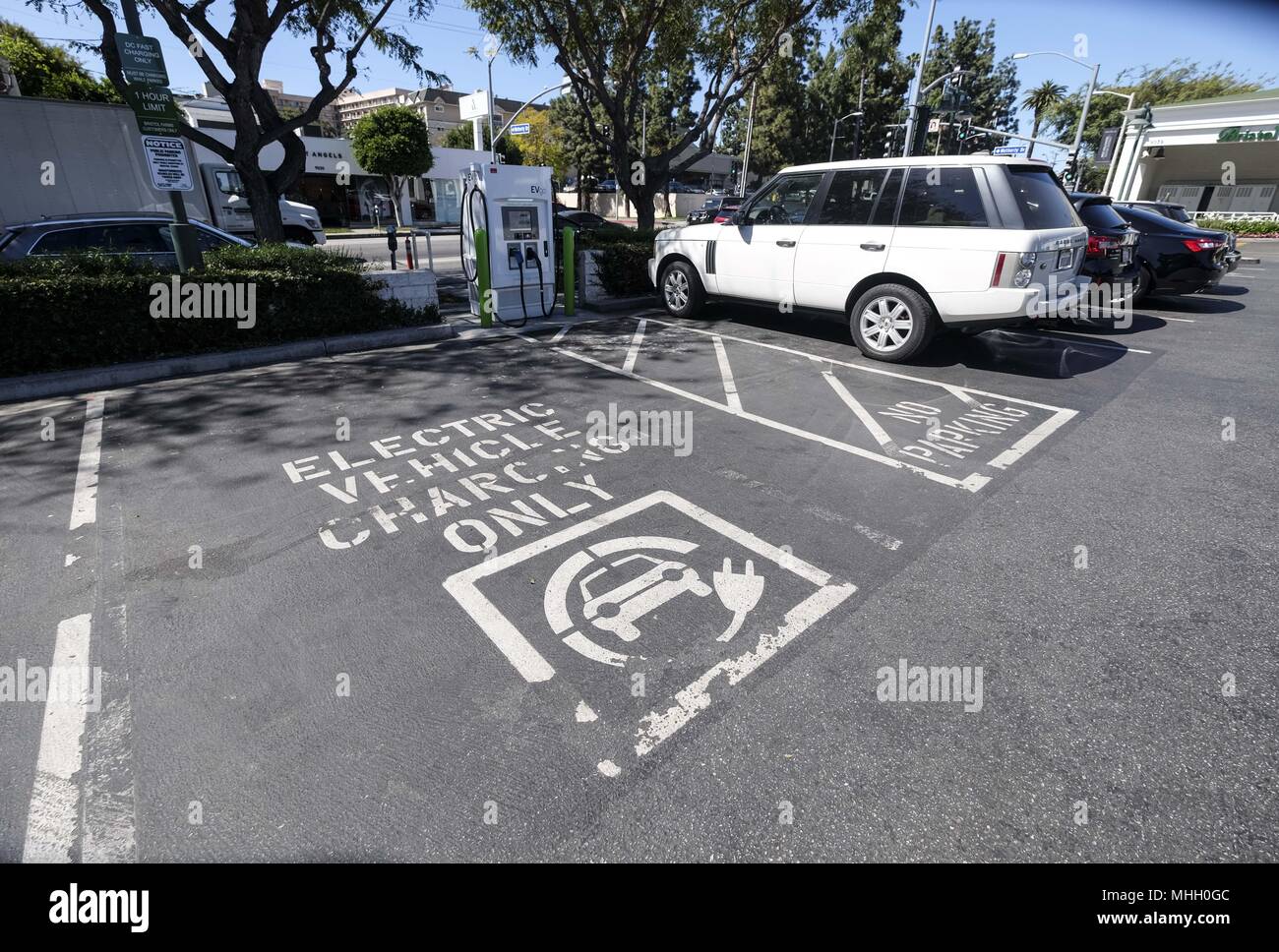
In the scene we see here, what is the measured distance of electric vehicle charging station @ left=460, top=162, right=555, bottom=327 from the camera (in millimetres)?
8594

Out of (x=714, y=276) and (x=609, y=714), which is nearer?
(x=609, y=714)

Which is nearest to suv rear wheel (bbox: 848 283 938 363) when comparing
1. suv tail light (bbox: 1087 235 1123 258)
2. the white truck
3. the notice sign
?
suv tail light (bbox: 1087 235 1123 258)

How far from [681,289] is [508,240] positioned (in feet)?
8.99

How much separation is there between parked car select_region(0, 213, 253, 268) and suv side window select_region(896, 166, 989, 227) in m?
8.19

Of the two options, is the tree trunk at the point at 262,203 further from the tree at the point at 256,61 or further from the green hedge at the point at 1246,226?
the green hedge at the point at 1246,226

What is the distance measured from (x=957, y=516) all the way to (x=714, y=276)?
587 centimetres

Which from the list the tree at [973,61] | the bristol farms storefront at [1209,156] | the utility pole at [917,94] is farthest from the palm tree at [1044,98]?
the utility pole at [917,94]

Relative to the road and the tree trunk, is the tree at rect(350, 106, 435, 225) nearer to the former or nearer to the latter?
the road

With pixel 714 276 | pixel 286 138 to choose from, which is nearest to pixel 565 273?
pixel 714 276

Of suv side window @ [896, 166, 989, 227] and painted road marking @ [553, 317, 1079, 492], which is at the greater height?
suv side window @ [896, 166, 989, 227]

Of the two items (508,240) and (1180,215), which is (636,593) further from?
(1180,215)

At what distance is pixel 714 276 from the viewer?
8664 mm

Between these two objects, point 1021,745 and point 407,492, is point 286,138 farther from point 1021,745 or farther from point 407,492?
point 1021,745
